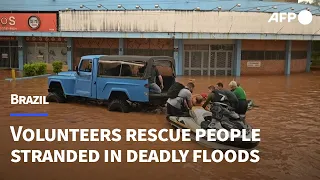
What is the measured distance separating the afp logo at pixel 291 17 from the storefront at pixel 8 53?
2161 cm

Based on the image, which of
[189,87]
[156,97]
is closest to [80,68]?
[156,97]

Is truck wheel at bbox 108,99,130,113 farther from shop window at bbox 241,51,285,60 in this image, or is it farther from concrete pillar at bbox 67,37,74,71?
shop window at bbox 241,51,285,60

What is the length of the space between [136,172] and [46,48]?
26.6 metres

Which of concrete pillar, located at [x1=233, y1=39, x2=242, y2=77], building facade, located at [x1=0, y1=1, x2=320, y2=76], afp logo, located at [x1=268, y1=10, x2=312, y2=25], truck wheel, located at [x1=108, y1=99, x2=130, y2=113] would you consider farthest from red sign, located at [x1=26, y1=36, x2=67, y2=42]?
truck wheel, located at [x1=108, y1=99, x2=130, y2=113]

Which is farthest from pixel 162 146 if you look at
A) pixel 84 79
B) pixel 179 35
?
pixel 179 35

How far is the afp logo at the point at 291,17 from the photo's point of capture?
26.7m

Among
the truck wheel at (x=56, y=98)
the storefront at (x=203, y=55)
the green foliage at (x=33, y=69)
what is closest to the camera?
the truck wheel at (x=56, y=98)

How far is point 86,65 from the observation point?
12.4 meters

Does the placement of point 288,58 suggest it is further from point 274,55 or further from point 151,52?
point 151,52

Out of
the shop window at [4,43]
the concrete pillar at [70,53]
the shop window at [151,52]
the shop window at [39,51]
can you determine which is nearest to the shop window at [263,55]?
the shop window at [151,52]

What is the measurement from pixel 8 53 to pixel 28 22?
16.2ft

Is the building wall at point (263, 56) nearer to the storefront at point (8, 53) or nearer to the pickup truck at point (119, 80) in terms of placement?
the pickup truck at point (119, 80)

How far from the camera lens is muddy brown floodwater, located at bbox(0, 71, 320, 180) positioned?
21.3 ft

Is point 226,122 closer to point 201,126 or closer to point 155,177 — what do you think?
point 201,126
